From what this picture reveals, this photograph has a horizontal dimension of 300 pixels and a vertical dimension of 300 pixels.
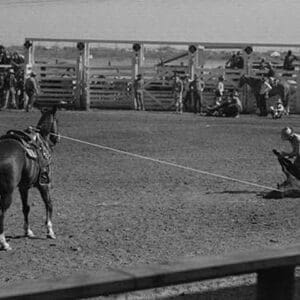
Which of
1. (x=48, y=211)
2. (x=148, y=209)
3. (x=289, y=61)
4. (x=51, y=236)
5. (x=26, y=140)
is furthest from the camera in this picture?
(x=289, y=61)

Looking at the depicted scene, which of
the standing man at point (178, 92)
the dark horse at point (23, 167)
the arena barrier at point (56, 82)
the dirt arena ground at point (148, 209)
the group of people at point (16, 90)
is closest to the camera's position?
the dirt arena ground at point (148, 209)

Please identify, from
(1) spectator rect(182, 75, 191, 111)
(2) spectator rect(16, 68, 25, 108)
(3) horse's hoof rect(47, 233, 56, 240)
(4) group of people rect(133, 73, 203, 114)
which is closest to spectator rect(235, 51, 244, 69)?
(4) group of people rect(133, 73, 203, 114)

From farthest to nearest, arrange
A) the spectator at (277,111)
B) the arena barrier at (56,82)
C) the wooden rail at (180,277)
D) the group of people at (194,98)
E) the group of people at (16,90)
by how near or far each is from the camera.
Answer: the arena barrier at (56,82) < the group of people at (16,90) < the group of people at (194,98) < the spectator at (277,111) < the wooden rail at (180,277)

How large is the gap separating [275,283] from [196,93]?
34.4 m

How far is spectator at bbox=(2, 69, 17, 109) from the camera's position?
3772 centimetres

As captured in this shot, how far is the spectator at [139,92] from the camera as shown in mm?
38844

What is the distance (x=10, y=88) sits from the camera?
124ft

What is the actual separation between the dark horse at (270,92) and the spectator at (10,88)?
11.1 m

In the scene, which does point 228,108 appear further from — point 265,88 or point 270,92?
point 270,92

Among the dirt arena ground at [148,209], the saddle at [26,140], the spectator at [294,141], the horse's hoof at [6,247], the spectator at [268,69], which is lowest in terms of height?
the dirt arena ground at [148,209]

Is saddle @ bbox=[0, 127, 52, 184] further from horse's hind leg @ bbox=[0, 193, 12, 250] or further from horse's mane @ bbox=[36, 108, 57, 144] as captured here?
horse's hind leg @ bbox=[0, 193, 12, 250]

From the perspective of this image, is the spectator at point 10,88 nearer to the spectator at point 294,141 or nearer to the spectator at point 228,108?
the spectator at point 228,108

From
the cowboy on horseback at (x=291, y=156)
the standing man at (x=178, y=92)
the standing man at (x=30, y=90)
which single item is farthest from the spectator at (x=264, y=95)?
the cowboy on horseback at (x=291, y=156)

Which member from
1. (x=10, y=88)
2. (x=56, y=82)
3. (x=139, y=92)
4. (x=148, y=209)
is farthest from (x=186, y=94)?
(x=148, y=209)
